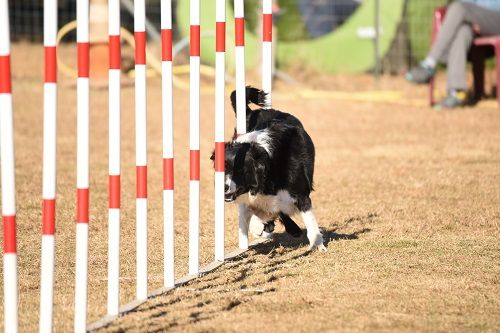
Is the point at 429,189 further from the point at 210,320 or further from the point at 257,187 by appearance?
the point at 210,320

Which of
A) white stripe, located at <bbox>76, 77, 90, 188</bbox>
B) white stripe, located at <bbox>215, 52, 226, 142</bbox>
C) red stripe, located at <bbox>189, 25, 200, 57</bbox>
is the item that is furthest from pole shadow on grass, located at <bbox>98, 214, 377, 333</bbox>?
red stripe, located at <bbox>189, 25, 200, 57</bbox>

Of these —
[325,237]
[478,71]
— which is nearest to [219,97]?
[325,237]

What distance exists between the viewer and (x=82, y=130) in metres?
4.05

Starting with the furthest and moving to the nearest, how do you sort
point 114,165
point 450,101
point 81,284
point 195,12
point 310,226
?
point 450,101, point 310,226, point 195,12, point 114,165, point 81,284

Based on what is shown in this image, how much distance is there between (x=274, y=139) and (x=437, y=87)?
10.2 m

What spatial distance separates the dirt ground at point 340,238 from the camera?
14.5 ft

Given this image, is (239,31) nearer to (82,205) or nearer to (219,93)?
(219,93)

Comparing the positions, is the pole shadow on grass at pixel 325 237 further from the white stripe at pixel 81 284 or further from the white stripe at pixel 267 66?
the white stripe at pixel 81 284

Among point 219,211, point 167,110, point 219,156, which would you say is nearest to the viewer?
point 167,110

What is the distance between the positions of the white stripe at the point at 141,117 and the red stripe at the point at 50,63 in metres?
0.81

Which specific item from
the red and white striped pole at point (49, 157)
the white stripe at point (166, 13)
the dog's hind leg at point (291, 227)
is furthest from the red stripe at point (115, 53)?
the dog's hind leg at point (291, 227)

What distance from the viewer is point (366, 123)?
12609mm

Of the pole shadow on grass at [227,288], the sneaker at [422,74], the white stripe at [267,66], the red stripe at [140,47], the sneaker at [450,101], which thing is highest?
the red stripe at [140,47]

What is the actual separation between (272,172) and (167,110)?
1.08 m
